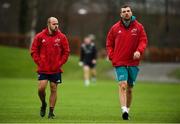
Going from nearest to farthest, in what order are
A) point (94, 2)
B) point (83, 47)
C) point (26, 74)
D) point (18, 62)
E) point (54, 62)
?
1. point (54, 62)
2. point (83, 47)
3. point (26, 74)
4. point (18, 62)
5. point (94, 2)

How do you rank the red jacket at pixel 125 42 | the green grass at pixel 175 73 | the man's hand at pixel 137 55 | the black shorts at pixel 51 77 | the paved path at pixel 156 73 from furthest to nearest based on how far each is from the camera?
the green grass at pixel 175 73 → the paved path at pixel 156 73 → the red jacket at pixel 125 42 → the black shorts at pixel 51 77 → the man's hand at pixel 137 55

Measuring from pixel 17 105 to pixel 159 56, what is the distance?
55.3 metres

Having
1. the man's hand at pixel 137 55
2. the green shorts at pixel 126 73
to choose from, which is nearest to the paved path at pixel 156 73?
the green shorts at pixel 126 73

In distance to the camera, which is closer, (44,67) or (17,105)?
(44,67)

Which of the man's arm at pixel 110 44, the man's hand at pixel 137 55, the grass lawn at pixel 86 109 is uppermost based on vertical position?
the man's arm at pixel 110 44

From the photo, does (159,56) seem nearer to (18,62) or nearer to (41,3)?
(41,3)

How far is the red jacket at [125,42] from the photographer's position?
18422 mm

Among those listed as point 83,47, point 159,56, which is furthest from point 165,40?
point 83,47

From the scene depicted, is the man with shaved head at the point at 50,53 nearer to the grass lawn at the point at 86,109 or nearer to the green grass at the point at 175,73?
the grass lawn at the point at 86,109

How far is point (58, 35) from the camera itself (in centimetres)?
1823

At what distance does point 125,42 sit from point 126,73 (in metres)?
0.70

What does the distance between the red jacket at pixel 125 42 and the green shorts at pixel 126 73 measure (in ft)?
0.31

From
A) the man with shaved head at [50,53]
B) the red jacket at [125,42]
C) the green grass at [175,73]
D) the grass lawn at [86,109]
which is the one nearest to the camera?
the grass lawn at [86,109]

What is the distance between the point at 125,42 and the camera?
18.4m
